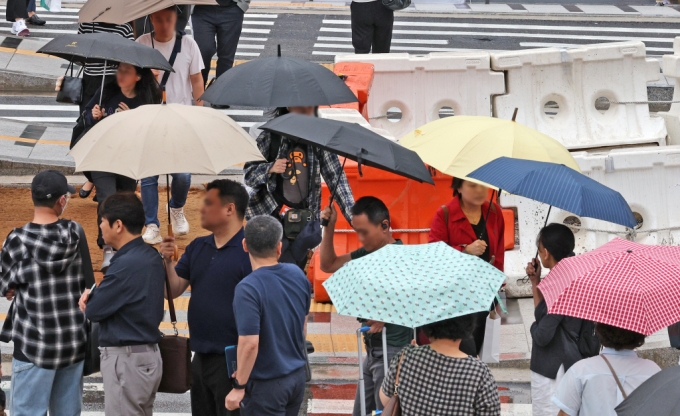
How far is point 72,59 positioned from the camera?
8.15 m

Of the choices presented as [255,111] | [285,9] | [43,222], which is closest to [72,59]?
[43,222]

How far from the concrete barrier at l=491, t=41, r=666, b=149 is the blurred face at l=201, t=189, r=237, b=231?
19.6 ft

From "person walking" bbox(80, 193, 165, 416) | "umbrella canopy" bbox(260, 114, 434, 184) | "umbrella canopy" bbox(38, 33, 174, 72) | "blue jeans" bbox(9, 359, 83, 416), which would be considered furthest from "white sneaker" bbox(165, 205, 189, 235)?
"person walking" bbox(80, 193, 165, 416)

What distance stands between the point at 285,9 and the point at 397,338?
53.4 ft

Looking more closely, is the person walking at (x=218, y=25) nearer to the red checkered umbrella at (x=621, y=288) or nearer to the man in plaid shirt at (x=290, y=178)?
the man in plaid shirt at (x=290, y=178)

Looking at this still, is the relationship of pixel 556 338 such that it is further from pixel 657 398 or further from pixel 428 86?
pixel 428 86

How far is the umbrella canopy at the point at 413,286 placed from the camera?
4770 mm

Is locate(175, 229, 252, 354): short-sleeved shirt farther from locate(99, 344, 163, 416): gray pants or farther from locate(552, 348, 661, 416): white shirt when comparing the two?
locate(552, 348, 661, 416): white shirt

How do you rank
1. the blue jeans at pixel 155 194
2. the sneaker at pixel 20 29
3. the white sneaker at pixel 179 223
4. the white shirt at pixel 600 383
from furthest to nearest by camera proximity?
the sneaker at pixel 20 29 → the white sneaker at pixel 179 223 → the blue jeans at pixel 155 194 → the white shirt at pixel 600 383

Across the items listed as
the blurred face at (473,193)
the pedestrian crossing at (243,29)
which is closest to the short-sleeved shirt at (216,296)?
the blurred face at (473,193)

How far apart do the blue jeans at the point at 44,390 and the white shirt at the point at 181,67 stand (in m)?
3.48

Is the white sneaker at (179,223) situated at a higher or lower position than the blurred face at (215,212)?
lower

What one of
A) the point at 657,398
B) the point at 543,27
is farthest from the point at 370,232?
the point at 543,27

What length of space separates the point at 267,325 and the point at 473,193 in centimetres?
185
